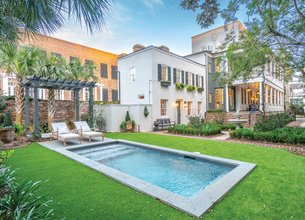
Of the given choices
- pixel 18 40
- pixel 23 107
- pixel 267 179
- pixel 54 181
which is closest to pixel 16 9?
pixel 18 40

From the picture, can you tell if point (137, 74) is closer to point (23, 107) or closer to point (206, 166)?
point (23, 107)

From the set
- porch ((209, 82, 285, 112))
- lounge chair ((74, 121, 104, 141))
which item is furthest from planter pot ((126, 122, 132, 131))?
porch ((209, 82, 285, 112))

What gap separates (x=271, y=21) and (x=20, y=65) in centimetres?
1266

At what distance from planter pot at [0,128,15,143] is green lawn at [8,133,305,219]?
4110mm

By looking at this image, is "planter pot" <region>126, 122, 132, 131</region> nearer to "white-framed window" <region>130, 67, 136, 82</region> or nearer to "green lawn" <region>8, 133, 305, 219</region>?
"white-framed window" <region>130, 67, 136, 82</region>

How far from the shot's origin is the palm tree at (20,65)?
33.7 ft

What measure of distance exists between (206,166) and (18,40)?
5.88 metres

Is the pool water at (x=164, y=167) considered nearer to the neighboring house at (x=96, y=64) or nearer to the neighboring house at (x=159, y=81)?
the neighboring house at (x=159, y=81)

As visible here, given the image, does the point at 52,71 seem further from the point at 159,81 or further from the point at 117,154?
the point at 159,81

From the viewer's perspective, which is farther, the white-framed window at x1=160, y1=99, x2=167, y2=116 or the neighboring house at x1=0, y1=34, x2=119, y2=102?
the neighboring house at x1=0, y1=34, x2=119, y2=102

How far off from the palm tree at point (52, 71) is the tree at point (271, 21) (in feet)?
32.7

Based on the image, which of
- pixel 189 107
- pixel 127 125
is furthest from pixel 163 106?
pixel 127 125

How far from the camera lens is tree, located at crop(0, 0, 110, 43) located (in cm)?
155

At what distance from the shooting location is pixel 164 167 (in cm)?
632
